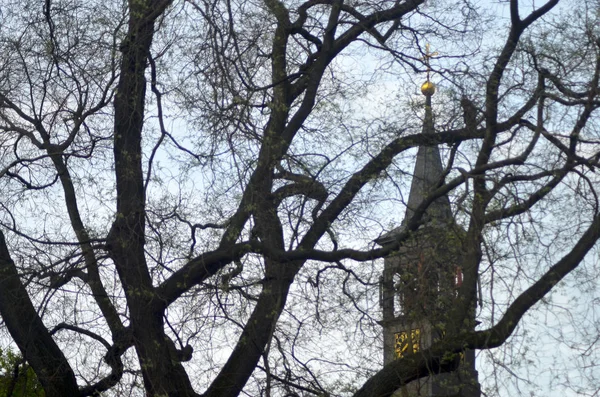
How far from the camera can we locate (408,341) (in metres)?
7.80

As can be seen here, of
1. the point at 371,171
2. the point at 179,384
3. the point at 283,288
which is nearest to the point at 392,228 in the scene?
the point at 371,171

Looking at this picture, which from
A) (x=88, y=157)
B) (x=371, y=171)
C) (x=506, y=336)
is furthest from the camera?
(x=88, y=157)

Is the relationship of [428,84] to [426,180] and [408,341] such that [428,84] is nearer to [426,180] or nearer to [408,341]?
[426,180]

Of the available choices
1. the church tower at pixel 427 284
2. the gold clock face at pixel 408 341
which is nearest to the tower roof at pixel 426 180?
the church tower at pixel 427 284

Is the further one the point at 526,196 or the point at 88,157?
the point at 88,157

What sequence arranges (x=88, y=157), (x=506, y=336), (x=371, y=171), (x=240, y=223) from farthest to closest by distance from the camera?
1. (x=88, y=157)
2. (x=371, y=171)
3. (x=240, y=223)
4. (x=506, y=336)

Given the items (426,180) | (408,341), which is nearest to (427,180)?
(426,180)

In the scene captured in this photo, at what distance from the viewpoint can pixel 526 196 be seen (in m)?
8.17

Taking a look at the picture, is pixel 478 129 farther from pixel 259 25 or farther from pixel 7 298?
pixel 7 298

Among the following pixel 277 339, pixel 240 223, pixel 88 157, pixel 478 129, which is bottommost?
pixel 277 339

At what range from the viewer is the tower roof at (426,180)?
29.2 ft

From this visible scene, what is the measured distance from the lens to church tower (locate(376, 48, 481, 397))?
26.0 ft

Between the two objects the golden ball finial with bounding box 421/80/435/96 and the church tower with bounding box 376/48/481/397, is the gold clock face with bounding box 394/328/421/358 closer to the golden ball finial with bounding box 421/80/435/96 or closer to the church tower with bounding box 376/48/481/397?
the church tower with bounding box 376/48/481/397

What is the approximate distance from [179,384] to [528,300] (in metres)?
3.36
